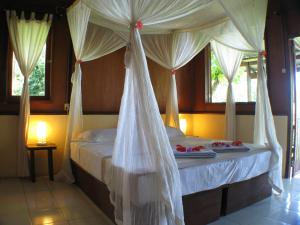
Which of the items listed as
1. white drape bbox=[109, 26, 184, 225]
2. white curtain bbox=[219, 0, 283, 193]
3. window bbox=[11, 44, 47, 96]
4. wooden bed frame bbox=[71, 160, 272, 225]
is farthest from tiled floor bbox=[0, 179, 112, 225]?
white curtain bbox=[219, 0, 283, 193]

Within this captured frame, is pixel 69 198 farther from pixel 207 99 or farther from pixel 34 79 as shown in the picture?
pixel 207 99

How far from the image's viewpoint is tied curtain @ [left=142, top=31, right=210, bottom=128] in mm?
4309

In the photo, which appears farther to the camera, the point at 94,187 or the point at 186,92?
the point at 186,92

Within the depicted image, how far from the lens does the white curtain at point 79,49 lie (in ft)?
11.9

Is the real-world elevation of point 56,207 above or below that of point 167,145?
below

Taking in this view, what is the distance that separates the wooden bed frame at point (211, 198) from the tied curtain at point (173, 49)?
1820mm

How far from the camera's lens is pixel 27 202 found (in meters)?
2.92

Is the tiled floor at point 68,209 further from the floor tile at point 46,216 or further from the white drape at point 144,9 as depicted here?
the white drape at point 144,9

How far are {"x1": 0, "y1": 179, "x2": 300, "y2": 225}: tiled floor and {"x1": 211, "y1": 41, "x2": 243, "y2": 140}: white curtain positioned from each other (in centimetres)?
129

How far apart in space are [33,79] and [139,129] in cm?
265

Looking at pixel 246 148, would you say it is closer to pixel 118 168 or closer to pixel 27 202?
pixel 118 168

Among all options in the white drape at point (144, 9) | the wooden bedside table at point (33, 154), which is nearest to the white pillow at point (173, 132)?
the wooden bedside table at point (33, 154)

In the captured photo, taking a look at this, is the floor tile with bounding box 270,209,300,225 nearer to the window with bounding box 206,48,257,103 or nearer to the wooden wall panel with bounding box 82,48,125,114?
the window with bounding box 206,48,257,103

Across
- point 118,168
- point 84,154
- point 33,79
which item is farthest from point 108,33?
point 118,168
